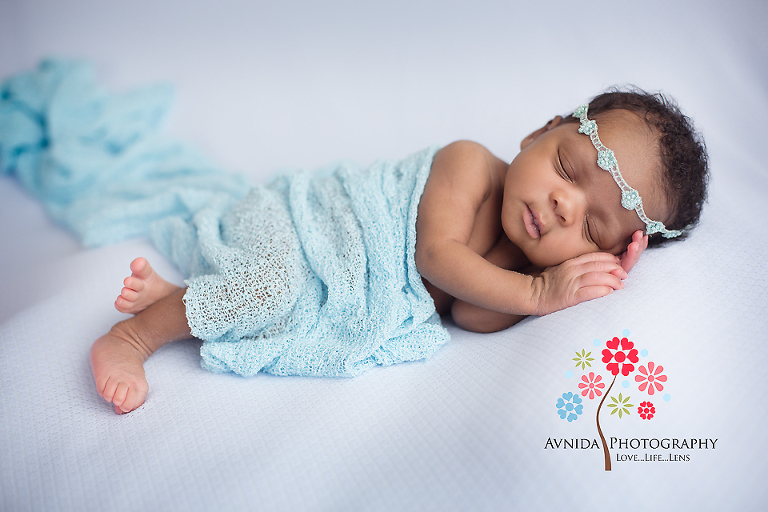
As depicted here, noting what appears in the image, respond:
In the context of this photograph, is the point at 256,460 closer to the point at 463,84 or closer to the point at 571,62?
the point at 463,84

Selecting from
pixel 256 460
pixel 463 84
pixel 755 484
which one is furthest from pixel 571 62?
pixel 256 460

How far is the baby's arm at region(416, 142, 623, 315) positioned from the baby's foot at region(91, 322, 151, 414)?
67 centimetres

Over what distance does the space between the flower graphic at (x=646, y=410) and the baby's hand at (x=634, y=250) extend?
387mm

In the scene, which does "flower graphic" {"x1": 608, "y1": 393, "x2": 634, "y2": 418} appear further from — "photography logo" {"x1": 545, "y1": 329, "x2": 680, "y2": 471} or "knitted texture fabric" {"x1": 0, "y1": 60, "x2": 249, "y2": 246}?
"knitted texture fabric" {"x1": 0, "y1": 60, "x2": 249, "y2": 246}

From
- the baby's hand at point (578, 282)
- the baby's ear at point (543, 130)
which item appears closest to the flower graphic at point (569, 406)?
the baby's hand at point (578, 282)

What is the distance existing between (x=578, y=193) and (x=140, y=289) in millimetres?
1029

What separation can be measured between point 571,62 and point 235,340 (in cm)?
175


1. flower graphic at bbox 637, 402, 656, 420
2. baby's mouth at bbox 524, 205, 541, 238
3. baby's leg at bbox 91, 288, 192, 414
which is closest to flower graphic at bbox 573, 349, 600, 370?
flower graphic at bbox 637, 402, 656, 420

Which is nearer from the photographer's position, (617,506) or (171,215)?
(617,506)

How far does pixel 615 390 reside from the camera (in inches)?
36.9

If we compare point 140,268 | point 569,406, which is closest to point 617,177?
point 569,406

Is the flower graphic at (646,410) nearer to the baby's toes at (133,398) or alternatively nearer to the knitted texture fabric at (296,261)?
the knitted texture fabric at (296,261)

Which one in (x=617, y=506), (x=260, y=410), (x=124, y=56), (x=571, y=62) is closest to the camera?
(x=617, y=506)

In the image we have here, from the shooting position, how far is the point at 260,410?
3.47 ft
